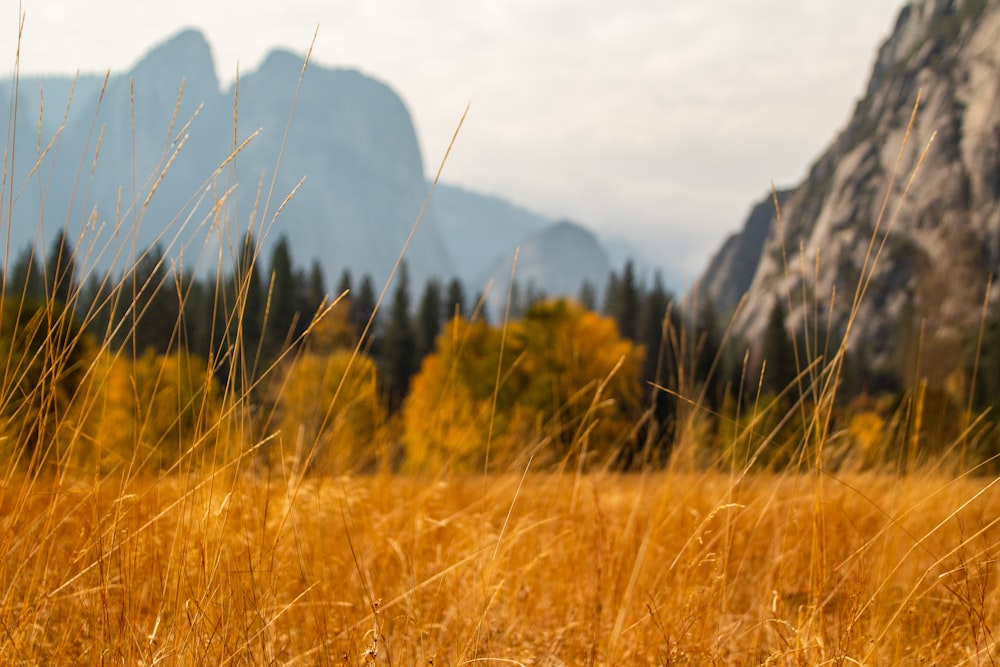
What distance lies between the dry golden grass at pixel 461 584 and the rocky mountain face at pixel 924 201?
6092 cm

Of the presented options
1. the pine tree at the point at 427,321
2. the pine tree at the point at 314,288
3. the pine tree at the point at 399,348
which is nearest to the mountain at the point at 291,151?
the pine tree at the point at 314,288

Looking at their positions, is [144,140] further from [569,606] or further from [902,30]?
[569,606]

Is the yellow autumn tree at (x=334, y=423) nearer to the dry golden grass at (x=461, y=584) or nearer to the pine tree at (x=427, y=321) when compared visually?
the dry golden grass at (x=461, y=584)

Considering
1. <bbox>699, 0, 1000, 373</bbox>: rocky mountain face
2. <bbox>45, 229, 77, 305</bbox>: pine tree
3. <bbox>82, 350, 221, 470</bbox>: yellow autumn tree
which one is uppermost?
<bbox>699, 0, 1000, 373</bbox>: rocky mountain face

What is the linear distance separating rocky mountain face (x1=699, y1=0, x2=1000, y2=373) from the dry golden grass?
6092cm

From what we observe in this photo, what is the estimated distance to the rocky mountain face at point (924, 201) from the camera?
2707 inches

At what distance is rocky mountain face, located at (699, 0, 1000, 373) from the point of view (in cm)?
6875

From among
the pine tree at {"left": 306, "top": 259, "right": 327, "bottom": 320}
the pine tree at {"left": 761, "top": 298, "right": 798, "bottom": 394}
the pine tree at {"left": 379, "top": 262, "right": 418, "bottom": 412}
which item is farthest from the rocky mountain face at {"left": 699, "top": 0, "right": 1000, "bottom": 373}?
the pine tree at {"left": 306, "top": 259, "right": 327, "bottom": 320}

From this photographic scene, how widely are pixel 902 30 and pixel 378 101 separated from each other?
126534 millimetres

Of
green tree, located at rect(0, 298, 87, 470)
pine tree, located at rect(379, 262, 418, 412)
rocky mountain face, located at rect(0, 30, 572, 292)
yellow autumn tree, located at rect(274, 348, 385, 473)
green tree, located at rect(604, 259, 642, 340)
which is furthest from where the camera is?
rocky mountain face, located at rect(0, 30, 572, 292)

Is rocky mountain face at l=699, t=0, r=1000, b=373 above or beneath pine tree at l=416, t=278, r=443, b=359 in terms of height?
above

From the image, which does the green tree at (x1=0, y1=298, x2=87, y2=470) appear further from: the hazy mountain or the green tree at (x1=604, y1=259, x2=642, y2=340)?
the hazy mountain

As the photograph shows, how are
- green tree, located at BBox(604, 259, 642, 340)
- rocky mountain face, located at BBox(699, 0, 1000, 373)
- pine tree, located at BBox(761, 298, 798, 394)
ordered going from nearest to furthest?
pine tree, located at BBox(761, 298, 798, 394), green tree, located at BBox(604, 259, 642, 340), rocky mountain face, located at BBox(699, 0, 1000, 373)

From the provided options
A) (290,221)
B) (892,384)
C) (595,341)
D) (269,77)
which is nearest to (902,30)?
(892,384)
